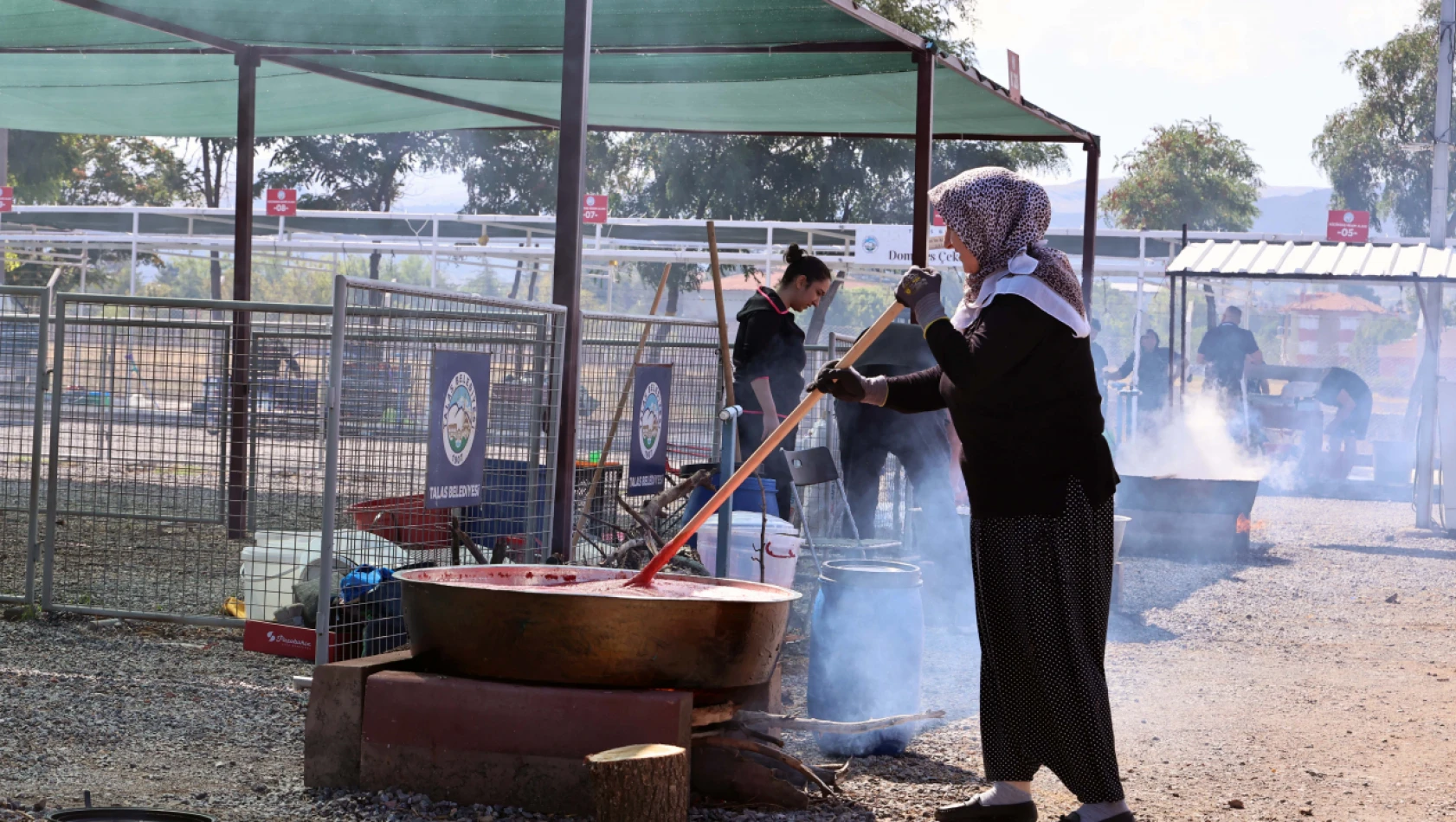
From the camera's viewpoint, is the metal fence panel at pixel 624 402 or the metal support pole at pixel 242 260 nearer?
the metal fence panel at pixel 624 402

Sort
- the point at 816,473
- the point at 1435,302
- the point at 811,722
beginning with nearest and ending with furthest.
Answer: the point at 811,722, the point at 816,473, the point at 1435,302

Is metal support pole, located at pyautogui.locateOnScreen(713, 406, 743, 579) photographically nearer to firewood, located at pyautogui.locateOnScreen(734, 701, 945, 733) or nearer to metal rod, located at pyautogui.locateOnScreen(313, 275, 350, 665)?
firewood, located at pyautogui.locateOnScreen(734, 701, 945, 733)

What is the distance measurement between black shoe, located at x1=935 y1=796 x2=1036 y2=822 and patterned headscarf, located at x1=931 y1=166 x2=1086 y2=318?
146cm

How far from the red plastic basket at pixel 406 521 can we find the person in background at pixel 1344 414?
15.7 m

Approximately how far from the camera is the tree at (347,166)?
37031 mm

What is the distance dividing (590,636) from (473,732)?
0.50 meters

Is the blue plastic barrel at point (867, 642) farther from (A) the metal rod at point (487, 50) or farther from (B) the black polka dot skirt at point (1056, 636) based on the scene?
(A) the metal rod at point (487, 50)

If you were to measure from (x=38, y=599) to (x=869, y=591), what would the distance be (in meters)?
4.61

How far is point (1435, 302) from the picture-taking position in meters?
14.8

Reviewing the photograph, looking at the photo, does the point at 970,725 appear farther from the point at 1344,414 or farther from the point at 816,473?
the point at 1344,414

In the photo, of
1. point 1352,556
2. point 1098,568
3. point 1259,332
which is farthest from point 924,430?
point 1259,332

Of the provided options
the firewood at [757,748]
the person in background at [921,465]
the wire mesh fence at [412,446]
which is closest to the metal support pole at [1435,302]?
the person in background at [921,465]

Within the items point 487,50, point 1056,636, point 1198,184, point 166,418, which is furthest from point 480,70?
point 1198,184

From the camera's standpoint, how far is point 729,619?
395 centimetres
